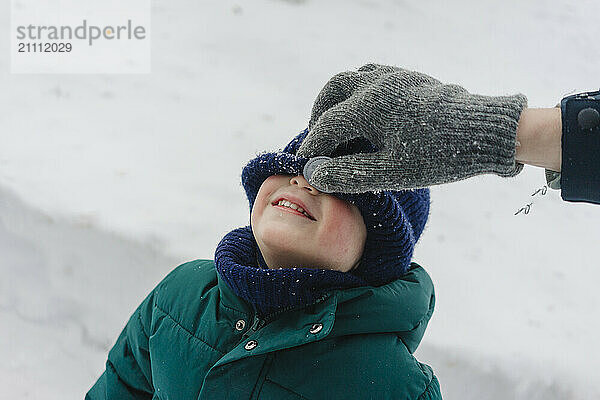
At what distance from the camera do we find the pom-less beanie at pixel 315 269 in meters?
0.91

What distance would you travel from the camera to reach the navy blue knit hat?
2.96 ft

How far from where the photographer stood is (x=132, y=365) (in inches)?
44.5

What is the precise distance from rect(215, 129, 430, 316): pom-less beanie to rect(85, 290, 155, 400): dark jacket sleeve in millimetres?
231

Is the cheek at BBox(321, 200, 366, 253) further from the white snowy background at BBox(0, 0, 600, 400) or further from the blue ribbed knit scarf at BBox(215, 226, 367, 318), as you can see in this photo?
the white snowy background at BBox(0, 0, 600, 400)

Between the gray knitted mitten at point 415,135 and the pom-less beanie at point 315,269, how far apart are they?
75 millimetres

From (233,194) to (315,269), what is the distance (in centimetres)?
102

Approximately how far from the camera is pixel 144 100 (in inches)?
89.7

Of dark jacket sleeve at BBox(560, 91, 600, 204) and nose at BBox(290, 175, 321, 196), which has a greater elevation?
dark jacket sleeve at BBox(560, 91, 600, 204)

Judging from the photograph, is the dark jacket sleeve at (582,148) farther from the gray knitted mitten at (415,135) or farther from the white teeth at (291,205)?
the white teeth at (291,205)

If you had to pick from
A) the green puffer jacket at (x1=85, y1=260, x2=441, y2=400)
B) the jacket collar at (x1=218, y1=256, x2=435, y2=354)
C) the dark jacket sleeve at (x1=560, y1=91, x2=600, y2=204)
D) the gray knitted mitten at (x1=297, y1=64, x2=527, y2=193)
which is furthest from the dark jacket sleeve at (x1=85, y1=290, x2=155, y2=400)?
the dark jacket sleeve at (x1=560, y1=91, x2=600, y2=204)

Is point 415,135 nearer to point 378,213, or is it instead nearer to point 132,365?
point 378,213

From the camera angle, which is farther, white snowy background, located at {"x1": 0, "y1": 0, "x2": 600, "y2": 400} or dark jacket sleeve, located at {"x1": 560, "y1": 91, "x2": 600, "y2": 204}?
white snowy background, located at {"x1": 0, "y1": 0, "x2": 600, "y2": 400}

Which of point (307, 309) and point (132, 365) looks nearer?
point (307, 309)

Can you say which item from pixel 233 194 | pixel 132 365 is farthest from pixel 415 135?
pixel 233 194
